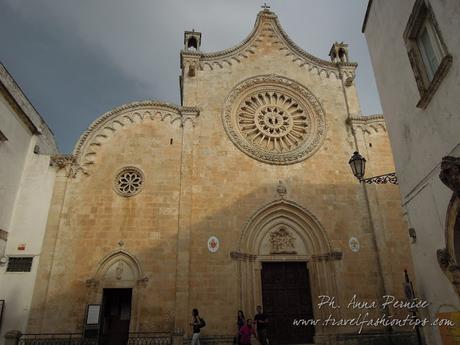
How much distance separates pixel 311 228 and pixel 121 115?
364 inches

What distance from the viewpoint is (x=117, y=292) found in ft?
42.2

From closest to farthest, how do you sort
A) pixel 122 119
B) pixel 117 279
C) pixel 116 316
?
pixel 117 279 → pixel 116 316 → pixel 122 119

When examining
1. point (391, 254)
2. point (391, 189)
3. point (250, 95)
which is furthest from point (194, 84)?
point (391, 254)

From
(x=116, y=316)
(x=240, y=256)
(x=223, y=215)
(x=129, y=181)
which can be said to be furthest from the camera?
(x=129, y=181)

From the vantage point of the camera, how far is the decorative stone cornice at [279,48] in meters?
16.4

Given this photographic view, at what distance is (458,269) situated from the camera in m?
6.03

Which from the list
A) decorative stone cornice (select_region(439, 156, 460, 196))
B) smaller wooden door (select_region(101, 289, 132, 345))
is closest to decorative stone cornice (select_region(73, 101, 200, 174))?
smaller wooden door (select_region(101, 289, 132, 345))

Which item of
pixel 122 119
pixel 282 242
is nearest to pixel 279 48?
pixel 122 119

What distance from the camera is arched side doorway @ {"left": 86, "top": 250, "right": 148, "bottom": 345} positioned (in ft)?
37.5

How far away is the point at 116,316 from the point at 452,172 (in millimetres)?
12073

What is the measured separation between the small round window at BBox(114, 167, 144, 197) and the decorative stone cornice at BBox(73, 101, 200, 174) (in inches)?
51.8

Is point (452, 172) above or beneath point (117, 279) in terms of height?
above

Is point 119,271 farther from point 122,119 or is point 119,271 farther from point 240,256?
point 122,119

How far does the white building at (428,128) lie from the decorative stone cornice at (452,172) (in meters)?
0.01
